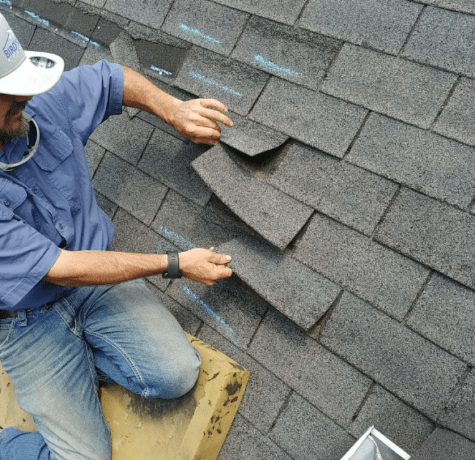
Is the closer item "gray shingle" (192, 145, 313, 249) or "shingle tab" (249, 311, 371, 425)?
"shingle tab" (249, 311, 371, 425)

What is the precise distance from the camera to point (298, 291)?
2.11 m

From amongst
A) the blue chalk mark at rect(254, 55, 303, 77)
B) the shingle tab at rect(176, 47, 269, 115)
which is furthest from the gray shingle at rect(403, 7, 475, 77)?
the shingle tab at rect(176, 47, 269, 115)

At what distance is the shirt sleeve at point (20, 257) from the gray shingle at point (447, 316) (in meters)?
1.54

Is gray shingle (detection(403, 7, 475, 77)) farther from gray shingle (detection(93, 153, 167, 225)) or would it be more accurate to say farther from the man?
gray shingle (detection(93, 153, 167, 225))

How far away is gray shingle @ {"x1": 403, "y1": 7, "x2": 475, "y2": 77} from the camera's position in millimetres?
1885

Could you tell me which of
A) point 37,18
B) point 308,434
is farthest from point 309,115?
point 37,18

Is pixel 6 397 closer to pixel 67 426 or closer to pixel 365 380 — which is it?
pixel 67 426

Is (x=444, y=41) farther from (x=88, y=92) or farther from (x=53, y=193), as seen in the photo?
(x=53, y=193)

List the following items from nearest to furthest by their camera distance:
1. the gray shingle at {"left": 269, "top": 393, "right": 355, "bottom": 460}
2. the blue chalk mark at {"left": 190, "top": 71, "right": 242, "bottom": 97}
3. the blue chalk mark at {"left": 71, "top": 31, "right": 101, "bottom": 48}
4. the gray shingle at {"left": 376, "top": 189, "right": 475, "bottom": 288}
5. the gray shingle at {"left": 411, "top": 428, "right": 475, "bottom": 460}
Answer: the gray shingle at {"left": 411, "top": 428, "right": 475, "bottom": 460} → the gray shingle at {"left": 376, "top": 189, "right": 475, "bottom": 288} → the gray shingle at {"left": 269, "top": 393, "right": 355, "bottom": 460} → the blue chalk mark at {"left": 190, "top": 71, "right": 242, "bottom": 97} → the blue chalk mark at {"left": 71, "top": 31, "right": 101, "bottom": 48}

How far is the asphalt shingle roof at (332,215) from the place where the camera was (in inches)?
72.8

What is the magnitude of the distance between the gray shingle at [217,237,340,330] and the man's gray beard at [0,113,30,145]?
1.05 m

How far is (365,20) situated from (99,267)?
5.40 feet

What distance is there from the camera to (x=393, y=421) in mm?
1894

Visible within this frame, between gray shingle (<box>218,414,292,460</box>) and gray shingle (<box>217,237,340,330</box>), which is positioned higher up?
gray shingle (<box>217,237,340,330</box>)
